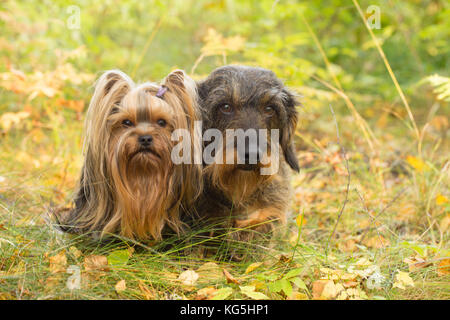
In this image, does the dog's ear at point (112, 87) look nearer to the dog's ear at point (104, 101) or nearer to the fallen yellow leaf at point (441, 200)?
the dog's ear at point (104, 101)

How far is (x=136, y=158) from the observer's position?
251cm

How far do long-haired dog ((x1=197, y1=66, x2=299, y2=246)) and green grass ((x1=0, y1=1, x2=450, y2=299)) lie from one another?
18 cm

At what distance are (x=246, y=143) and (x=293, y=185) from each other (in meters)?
1.64

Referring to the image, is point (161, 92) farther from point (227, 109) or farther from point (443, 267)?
point (443, 267)

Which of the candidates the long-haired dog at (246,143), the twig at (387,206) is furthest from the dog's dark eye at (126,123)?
the twig at (387,206)

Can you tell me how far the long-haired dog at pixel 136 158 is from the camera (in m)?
2.51

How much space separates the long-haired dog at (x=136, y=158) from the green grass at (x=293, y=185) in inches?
7.0

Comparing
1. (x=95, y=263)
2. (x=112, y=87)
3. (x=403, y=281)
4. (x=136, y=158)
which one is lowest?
(x=403, y=281)

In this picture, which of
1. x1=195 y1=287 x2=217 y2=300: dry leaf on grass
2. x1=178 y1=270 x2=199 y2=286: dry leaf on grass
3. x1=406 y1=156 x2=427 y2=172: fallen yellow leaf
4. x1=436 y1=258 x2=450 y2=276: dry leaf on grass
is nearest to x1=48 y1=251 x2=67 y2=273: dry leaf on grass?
x1=178 y1=270 x2=199 y2=286: dry leaf on grass

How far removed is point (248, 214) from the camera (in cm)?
296

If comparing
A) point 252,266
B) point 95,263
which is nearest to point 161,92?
point 95,263

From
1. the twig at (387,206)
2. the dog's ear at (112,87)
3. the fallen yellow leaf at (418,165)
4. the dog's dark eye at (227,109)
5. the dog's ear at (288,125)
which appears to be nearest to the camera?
the dog's ear at (112,87)
